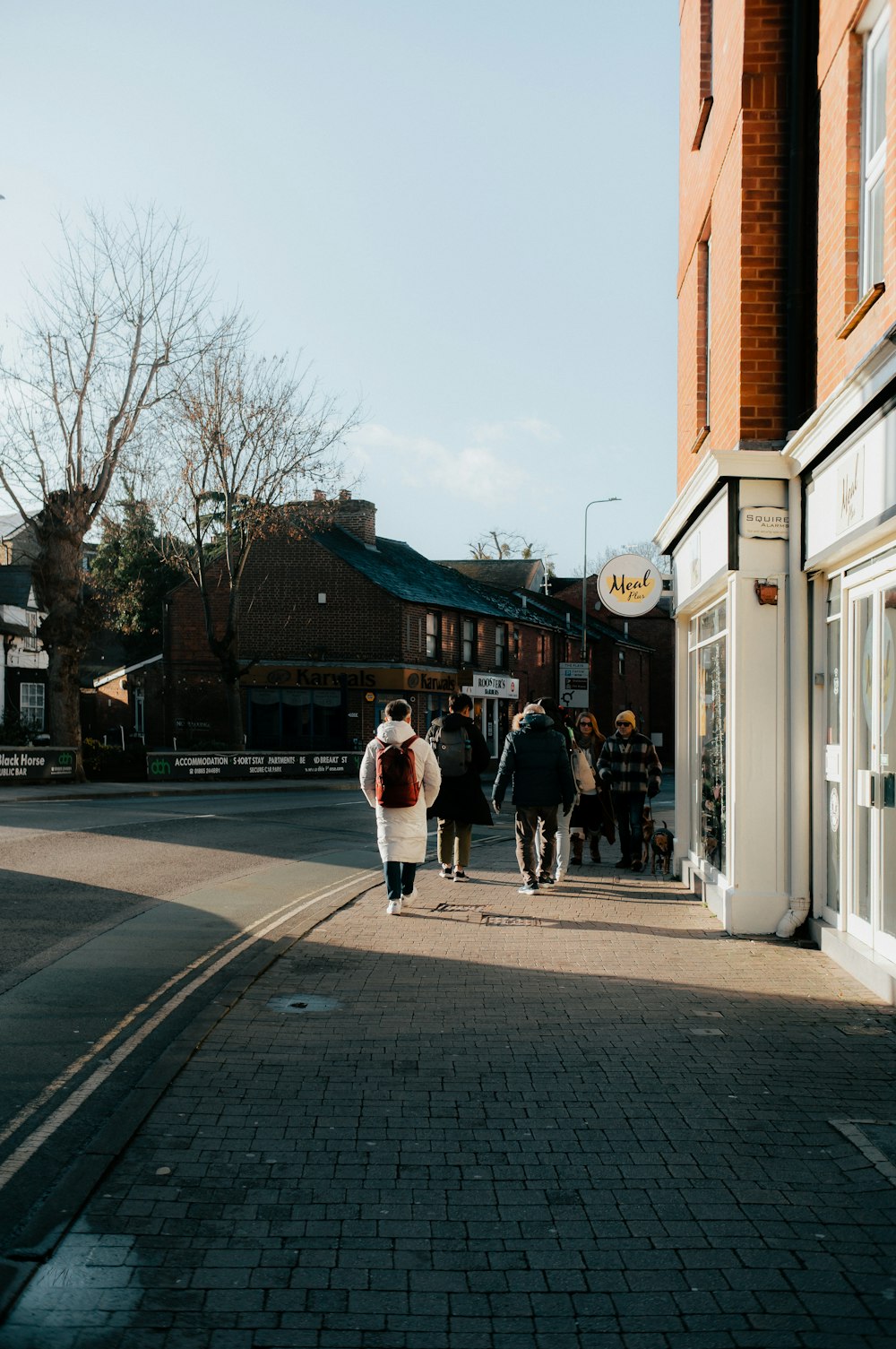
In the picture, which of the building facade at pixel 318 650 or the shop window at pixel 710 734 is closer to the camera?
the shop window at pixel 710 734

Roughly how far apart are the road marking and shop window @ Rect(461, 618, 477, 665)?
40.6 metres

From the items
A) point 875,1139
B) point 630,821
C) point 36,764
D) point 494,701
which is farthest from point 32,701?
point 875,1139

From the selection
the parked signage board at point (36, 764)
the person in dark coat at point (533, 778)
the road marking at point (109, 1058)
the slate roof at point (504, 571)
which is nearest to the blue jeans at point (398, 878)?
the road marking at point (109, 1058)

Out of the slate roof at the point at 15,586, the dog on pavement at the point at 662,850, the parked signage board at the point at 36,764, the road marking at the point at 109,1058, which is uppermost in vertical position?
the slate roof at the point at 15,586

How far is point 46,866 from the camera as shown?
13.1 m

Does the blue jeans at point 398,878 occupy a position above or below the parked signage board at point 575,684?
below

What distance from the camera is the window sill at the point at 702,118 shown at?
12.0 m

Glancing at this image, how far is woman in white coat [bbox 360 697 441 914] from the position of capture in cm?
1008

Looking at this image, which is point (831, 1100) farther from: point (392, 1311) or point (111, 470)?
point (111, 470)

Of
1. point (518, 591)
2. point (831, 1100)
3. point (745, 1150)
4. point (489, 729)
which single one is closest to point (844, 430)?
point (831, 1100)

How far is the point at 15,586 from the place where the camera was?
45.6 m

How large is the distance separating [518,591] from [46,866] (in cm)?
4988

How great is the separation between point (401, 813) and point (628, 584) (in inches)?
350

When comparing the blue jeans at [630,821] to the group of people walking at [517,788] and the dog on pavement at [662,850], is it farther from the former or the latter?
the dog on pavement at [662,850]
